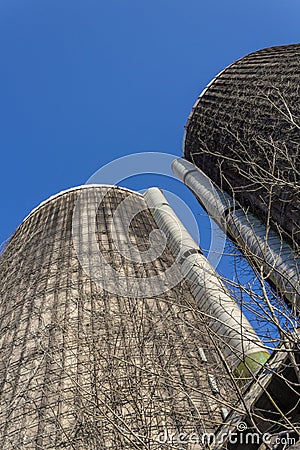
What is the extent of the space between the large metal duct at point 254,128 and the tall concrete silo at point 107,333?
1.99m

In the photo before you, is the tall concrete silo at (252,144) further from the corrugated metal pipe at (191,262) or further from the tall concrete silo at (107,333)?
the tall concrete silo at (107,333)

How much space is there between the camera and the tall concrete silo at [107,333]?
6677mm

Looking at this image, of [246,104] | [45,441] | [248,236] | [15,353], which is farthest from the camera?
[246,104]

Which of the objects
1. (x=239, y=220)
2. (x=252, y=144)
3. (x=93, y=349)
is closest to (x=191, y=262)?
(x=239, y=220)

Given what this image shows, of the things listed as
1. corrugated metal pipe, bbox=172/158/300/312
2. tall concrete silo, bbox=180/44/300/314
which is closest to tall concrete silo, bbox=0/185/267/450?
corrugated metal pipe, bbox=172/158/300/312

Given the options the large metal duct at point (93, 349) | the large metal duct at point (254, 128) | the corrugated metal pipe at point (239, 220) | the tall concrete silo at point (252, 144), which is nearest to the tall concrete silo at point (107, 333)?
the large metal duct at point (93, 349)

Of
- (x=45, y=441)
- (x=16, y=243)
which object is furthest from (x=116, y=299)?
(x=16, y=243)

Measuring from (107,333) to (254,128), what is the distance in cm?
619

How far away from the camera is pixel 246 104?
1405cm

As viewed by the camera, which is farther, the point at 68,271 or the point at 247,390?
the point at 68,271

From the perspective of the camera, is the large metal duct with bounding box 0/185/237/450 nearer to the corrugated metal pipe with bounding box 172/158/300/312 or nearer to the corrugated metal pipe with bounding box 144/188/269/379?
the corrugated metal pipe with bounding box 144/188/269/379

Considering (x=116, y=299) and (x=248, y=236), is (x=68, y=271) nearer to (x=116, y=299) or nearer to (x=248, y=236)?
(x=116, y=299)

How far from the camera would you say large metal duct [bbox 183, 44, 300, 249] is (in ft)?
34.1

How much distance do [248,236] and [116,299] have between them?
122 inches
